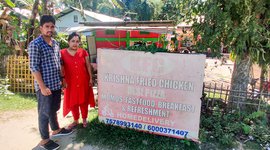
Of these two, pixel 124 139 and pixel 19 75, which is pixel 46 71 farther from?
pixel 19 75

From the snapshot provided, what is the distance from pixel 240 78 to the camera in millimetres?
4551

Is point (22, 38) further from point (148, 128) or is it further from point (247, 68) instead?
point (247, 68)

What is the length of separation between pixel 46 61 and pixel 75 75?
603mm

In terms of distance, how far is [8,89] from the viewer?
251 inches

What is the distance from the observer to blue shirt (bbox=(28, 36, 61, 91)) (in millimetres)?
2963

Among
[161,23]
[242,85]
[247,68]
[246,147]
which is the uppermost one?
[161,23]

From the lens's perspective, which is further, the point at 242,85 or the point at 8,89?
the point at 8,89

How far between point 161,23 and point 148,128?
2.59 m

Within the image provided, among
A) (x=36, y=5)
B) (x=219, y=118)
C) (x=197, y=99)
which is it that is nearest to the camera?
(x=197, y=99)

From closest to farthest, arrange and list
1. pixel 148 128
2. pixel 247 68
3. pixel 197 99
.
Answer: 1. pixel 197 99
2. pixel 148 128
3. pixel 247 68

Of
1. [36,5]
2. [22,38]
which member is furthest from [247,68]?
[22,38]

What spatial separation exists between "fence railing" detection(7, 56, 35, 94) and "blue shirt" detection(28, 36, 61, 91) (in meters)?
3.59

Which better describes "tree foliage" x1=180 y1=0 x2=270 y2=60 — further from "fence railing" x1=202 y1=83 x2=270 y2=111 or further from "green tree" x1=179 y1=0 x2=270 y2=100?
"fence railing" x1=202 y1=83 x2=270 y2=111

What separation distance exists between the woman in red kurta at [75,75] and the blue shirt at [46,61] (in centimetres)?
22
